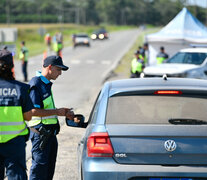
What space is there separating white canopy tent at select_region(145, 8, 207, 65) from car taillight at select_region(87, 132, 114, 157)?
20.6 meters

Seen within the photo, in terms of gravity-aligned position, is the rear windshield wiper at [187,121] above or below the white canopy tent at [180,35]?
above

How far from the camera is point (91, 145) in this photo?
4.67 meters

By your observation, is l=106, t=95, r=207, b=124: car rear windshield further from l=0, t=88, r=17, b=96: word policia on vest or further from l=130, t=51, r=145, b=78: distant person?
l=130, t=51, r=145, b=78: distant person

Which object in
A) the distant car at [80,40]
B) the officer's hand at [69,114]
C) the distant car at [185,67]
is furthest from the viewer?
the distant car at [80,40]

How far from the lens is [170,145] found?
4.51 m

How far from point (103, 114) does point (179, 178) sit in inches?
33.8

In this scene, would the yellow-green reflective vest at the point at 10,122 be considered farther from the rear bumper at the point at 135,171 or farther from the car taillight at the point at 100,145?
the rear bumper at the point at 135,171

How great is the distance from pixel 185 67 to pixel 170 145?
552 inches

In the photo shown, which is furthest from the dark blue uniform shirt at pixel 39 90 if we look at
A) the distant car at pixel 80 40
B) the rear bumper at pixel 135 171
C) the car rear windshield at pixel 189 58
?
the distant car at pixel 80 40

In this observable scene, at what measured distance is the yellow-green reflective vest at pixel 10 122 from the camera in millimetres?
4723

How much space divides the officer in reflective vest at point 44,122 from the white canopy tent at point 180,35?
19429 millimetres

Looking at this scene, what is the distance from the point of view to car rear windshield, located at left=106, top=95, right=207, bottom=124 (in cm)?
469

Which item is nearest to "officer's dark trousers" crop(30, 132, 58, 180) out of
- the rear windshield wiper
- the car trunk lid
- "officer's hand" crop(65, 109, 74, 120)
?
"officer's hand" crop(65, 109, 74, 120)

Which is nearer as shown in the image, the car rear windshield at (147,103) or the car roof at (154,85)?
the car rear windshield at (147,103)
